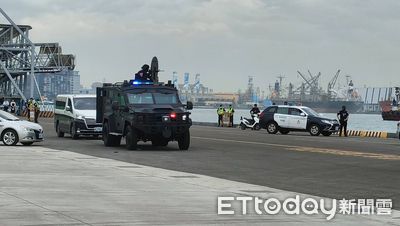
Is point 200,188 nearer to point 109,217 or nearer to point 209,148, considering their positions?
point 109,217

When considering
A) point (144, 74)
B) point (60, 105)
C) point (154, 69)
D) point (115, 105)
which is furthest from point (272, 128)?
point (115, 105)

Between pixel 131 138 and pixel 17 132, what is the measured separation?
4.11 metres

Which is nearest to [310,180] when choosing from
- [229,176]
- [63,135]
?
[229,176]

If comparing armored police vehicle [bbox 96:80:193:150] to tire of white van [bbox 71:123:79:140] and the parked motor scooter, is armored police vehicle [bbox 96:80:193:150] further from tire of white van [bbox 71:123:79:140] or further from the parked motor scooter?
the parked motor scooter

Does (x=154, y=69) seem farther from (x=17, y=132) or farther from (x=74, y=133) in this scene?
(x=17, y=132)

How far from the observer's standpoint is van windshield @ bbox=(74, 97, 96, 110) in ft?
92.4

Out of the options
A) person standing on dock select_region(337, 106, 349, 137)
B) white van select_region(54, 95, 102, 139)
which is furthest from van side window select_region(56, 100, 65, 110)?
person standing on dock select_region(337, 106, 349, 137)

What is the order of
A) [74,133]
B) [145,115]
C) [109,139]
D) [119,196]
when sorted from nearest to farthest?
1. [119,196]
2. [145,115]
3. [109,139]
4. [74,133]

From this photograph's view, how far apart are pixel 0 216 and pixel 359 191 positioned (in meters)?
6.88

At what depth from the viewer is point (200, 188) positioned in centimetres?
1275

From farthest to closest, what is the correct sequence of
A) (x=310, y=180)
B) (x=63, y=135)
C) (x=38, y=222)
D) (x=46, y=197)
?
(x=63, y=135) < (x=310, y=180) < (x=46, y=197) < (x=38, y=222)

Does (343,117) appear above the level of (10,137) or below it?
above

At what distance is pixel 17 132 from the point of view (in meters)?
23.1

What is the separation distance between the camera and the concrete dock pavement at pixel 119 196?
8961 mm
